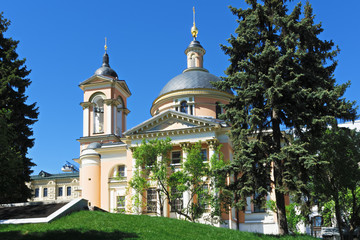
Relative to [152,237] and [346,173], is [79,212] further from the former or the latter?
[346,173]

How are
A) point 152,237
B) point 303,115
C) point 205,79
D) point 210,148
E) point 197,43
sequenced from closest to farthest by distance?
point 152,237
point 303,115
point 210,148
point 205,79
point 197,43

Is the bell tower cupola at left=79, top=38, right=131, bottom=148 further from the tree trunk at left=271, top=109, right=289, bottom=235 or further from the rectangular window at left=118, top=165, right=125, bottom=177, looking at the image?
the tree trunk at left=271, top=109, right=289, bottom=235

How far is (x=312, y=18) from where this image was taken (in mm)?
24766

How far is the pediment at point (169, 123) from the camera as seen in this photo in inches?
1505

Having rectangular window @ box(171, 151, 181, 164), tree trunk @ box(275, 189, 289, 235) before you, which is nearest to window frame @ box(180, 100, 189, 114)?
rectangular window @ box(171, 151, 181, 164)

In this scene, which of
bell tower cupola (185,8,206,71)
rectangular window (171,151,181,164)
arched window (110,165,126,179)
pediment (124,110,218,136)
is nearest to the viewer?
pediment (124,110,218,136)

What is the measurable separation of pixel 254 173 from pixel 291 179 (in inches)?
70.0

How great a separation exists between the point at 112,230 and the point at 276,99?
966cm

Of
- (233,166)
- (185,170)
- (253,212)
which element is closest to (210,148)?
(185,170)

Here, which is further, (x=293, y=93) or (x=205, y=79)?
(x=205, y=79)

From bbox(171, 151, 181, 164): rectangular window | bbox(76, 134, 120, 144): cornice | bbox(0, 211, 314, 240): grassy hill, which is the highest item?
bbox(76, 134, 120, 144): cornice

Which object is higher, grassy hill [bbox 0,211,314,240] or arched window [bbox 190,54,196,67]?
arched window [bbox 190,54,196,67]

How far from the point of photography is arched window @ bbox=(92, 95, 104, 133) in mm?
48231

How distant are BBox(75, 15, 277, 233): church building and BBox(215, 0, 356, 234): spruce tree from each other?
34.2 ft
